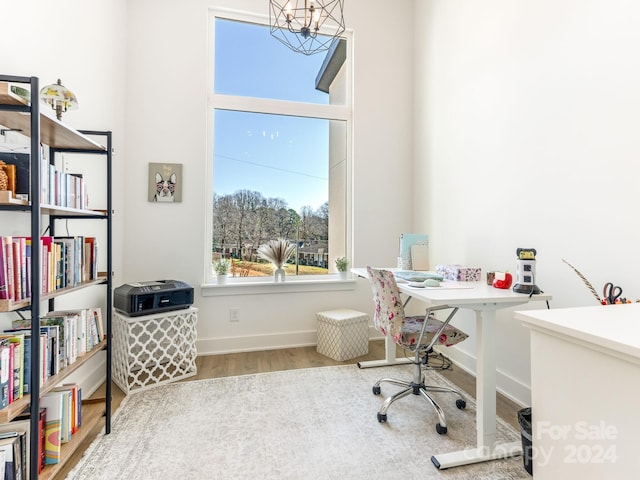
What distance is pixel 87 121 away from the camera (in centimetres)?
224

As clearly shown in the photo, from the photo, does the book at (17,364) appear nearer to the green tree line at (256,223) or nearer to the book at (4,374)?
the book at (4,374)

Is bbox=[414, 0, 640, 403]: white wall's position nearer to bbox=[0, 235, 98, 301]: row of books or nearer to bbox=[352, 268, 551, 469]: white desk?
bbox=[352, 268, 551, 469]: white desk

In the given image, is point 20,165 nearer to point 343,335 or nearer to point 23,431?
point 23,431

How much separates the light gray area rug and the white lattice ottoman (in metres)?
0.45

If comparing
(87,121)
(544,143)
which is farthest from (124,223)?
(544,143)

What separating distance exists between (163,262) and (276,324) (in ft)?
3.80

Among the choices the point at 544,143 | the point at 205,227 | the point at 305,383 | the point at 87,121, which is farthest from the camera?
the point at 205,227

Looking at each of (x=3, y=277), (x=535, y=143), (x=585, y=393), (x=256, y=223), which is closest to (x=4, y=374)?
(x=3, y=277)

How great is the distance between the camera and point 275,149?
131 inches

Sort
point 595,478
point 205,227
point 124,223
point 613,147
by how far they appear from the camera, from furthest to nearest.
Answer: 1. point 205,227
2. point 124,223
3. point 613,147
4. point 595,478

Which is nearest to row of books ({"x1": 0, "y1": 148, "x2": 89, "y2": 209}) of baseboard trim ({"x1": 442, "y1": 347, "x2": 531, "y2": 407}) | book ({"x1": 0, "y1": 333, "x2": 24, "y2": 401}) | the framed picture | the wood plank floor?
book ({"x1": 0, "y1": 333, "x2": 24, "y2": 401})

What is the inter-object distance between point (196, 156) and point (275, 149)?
750 mm

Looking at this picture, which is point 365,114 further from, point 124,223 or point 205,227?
point 124,223

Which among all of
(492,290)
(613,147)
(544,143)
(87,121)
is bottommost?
(492,290)
